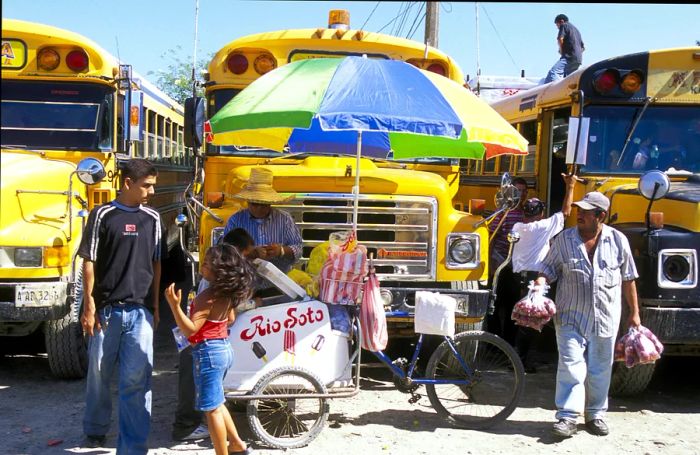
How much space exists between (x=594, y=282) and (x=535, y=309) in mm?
414

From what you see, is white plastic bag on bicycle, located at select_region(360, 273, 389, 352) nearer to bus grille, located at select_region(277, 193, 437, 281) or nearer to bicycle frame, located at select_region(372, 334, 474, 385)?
bicycle frame, located at select_region(372, 334, 474, 385)

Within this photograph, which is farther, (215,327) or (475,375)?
(475,375)

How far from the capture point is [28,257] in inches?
213

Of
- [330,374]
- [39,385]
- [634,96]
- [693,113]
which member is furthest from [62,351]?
[693,113]

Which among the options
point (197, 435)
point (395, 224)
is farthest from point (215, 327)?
point (395, 224)

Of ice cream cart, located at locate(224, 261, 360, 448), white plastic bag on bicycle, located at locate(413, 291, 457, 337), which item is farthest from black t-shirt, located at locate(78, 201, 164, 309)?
white plastic bag on bicycle, located at locate(413, 291, 457, 337)

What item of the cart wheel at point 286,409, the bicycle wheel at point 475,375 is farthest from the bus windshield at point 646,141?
the cart wheel at point 286,409

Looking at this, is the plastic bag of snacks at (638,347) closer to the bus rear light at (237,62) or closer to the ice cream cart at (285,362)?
the ice cream cart at (285,362)

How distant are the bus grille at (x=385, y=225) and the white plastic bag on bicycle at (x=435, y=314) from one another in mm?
690

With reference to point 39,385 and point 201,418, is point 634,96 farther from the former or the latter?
point 39,385

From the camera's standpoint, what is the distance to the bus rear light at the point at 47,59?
6828 millimetres

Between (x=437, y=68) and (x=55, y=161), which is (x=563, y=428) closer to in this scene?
(x=437, y=68)

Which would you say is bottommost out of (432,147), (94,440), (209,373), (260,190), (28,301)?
(94,440)

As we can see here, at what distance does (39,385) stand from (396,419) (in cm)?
274
